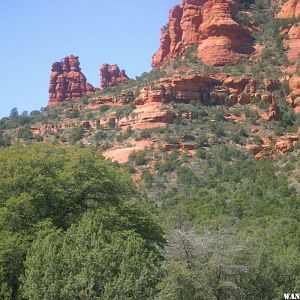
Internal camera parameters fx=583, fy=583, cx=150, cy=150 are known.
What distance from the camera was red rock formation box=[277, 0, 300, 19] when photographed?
10700 cm

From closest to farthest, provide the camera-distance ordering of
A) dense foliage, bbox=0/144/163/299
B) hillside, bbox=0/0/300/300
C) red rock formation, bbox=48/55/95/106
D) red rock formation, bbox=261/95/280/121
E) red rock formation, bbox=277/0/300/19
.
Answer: dense foliage, bbox=0/144/163/299 < hillside, bbox=0/0/300/300 < red rock formation, bbox=261/95/280/121 < red rock formation, bbox=277/0/300/19 < red rock formation, bbox=48/55/95/106

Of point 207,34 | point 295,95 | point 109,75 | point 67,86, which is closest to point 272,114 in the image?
point 295,95

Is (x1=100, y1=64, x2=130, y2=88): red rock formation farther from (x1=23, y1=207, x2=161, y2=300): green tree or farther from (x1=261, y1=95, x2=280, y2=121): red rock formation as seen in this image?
(x1=23, y1=207, x2=161, y2=300): green tree

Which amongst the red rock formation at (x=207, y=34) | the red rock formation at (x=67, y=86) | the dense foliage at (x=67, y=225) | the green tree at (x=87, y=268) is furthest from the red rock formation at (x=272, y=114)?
the green tree at (x=87, y=268)

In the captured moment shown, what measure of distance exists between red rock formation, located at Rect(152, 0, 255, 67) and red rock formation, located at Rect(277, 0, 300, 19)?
8.90 metres

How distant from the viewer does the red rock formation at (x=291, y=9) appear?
107m

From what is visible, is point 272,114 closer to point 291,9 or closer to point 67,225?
point 291,9

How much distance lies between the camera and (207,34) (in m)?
104

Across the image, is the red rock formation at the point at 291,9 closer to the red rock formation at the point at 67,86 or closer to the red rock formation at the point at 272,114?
the red rock formation at the point at 272,114

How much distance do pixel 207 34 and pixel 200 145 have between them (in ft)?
107

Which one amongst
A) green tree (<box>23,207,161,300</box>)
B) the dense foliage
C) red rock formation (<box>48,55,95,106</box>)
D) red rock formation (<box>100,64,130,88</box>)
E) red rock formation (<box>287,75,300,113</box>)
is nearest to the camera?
green tree (<box>23,207,161,300</box>)

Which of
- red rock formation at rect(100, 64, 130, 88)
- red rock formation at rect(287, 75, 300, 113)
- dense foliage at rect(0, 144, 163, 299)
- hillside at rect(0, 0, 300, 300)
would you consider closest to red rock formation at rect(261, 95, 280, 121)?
hillside at rect(0, 0, 300, 300)

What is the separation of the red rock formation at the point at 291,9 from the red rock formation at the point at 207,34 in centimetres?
890

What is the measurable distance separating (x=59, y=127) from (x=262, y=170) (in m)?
36.4
